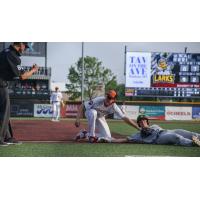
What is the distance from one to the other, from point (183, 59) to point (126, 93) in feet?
1.91

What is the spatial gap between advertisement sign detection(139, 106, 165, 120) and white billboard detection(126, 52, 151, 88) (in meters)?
0.21

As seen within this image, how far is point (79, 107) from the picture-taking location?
614cm

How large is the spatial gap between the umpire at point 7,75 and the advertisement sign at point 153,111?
1.05m

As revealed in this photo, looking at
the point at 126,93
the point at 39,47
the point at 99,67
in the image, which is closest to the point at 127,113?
the point at 126,93

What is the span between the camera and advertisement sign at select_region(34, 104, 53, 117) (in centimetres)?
622

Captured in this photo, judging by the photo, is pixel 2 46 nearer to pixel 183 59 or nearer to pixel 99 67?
pixel 99 67

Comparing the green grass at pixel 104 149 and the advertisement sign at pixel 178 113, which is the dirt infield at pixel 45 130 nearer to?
the green grass at pixel 104 149

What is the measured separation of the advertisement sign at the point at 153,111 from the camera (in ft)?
20.0

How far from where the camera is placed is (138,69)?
610 cm

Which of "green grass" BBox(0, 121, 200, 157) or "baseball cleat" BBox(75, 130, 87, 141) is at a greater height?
"baseball cleat" BBox(75, 130, 87, 141)

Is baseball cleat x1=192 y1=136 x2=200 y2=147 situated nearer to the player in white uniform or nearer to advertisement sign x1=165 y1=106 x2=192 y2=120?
advertisement sign x1=165 y1=106 x2=192 y2=120

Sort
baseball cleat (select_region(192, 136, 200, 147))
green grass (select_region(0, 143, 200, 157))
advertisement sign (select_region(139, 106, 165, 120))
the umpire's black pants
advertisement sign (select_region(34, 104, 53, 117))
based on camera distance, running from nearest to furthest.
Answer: green grass (select_region(0, 143, 200, 157)) → the umpire's black pants → baseball cleat (select_region(192, 136, 200, 147)) → advertisement sign (select_region(139, 106, 165, 120)) → advertisement sign (select_region(34, 104, 53, 117))

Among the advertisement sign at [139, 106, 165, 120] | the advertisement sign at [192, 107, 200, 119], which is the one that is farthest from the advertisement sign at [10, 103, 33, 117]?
the advertisement sign at [192, 107, 200, 119]

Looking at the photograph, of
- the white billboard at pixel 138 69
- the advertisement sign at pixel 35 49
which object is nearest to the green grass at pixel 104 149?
the white billboard at pixel 138 69
